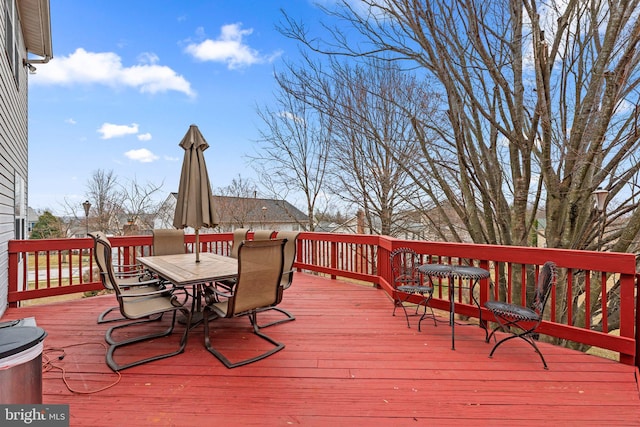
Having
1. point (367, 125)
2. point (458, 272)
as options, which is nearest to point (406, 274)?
point (458, 272)

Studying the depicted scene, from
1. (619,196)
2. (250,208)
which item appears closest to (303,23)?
(619,196)

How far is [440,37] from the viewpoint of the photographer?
14.6 ft

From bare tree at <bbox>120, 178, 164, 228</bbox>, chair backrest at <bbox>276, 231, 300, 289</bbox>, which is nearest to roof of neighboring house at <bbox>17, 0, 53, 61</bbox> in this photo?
chair backrest at <bbox>276, 231, 300, 289</bbox>

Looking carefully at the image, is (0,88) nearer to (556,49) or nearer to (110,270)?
(110,270)

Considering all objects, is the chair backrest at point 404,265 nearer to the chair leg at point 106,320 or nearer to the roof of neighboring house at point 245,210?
the chair leg at point 106,320

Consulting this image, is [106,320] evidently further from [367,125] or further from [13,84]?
[367,125]

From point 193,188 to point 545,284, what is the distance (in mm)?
3827

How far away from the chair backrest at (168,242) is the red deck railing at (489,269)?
71cm

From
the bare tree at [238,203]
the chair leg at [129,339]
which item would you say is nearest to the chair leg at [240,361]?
the chair leg at [129,339]

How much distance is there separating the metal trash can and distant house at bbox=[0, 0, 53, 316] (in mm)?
3439

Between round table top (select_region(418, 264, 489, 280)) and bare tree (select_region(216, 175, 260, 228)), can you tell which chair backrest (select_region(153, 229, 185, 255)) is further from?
bare tree (select_region(216, 175, 260, 228))

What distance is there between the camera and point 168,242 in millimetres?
4773

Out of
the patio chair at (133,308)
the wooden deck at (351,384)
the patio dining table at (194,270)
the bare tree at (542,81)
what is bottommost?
the wooden deck at (351,384)

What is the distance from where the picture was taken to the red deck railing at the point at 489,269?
267cm
